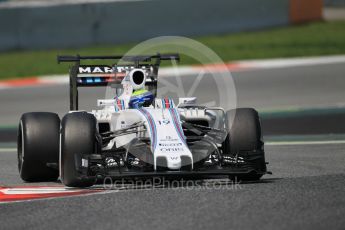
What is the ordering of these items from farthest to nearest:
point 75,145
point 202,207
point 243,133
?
point 243,133, point 75,145, point 202,207

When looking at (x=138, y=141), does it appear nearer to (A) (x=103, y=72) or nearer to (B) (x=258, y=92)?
(A) (x=103, y=72)

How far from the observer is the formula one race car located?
386 inches

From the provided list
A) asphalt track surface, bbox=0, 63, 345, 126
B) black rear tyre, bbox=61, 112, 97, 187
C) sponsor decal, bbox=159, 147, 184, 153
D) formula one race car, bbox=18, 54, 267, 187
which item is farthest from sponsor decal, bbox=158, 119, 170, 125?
asphalt track surface, bbox=0, 63, 345, 126

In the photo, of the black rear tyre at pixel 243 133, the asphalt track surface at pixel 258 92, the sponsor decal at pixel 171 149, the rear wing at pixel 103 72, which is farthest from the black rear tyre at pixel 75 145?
the asphalt track surface at pixel 258 92

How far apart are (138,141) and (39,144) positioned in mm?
1267

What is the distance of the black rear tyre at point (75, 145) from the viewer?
32.8 feet

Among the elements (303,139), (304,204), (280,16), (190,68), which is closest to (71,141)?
(304,204)

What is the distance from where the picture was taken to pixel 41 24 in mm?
25844

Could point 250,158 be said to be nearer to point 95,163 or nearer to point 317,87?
point 95,163

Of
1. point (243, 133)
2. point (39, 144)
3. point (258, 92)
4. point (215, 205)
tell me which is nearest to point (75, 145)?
point (39, 144)

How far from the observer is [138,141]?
33.2 ft

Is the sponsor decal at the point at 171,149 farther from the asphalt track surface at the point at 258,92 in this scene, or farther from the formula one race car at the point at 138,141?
the asphalt track surface at the point at 258,92

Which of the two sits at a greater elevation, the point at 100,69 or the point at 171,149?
the point at 100,69

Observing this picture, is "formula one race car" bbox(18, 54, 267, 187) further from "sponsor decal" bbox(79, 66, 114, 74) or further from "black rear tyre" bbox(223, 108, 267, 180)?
"sponsor decal" bbox(79, 66, 114, 74)
